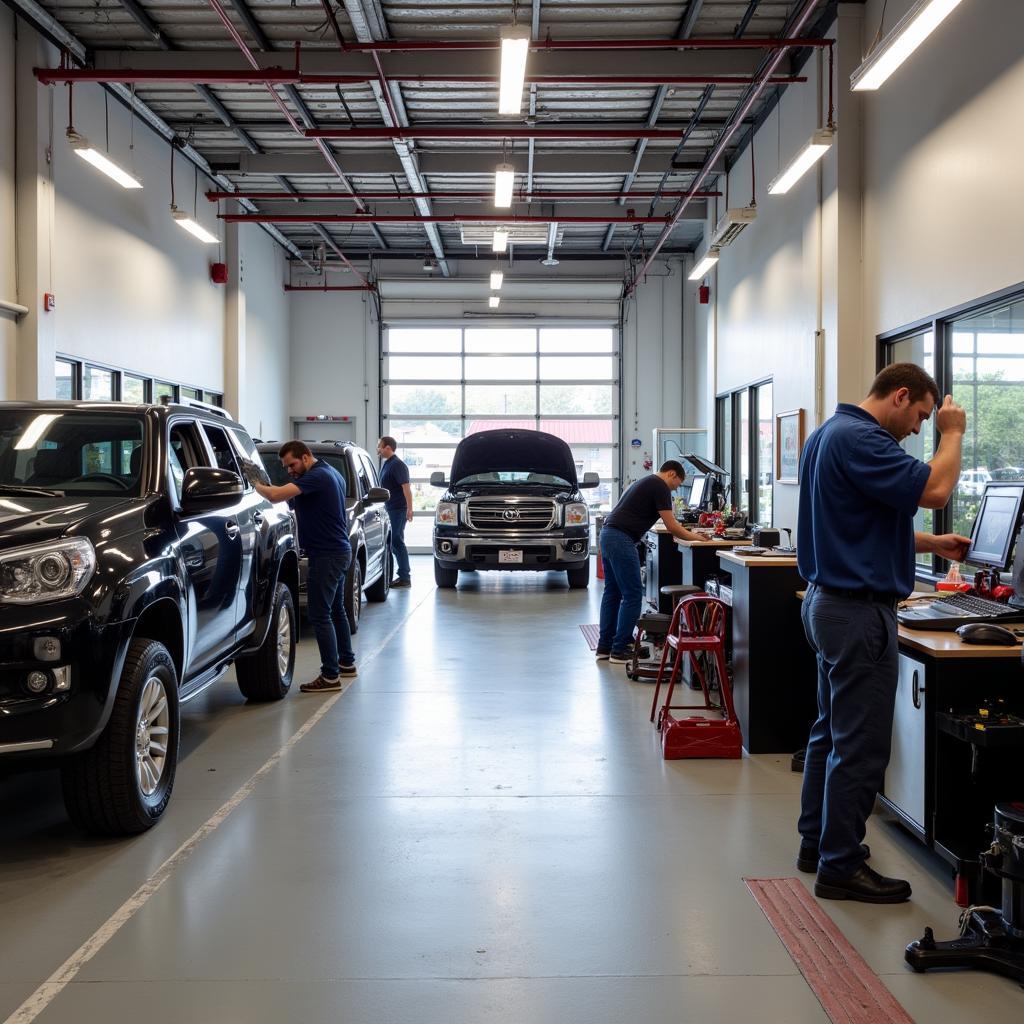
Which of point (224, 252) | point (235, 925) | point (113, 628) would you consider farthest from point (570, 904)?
point (224, 252)

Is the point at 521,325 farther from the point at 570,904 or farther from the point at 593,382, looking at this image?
the point at 570,904

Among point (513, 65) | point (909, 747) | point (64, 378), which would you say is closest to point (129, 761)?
point (909, 747)

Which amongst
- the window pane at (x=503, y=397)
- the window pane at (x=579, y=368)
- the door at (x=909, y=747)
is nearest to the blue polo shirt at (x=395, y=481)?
the window pane at (x=503, y=397)

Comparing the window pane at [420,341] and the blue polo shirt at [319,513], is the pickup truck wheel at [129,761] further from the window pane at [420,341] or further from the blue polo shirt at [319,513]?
the window pane at [420,341]

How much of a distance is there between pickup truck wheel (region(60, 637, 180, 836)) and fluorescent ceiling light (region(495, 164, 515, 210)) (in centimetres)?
749

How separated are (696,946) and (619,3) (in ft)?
28.6

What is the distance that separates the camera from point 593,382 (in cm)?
2005

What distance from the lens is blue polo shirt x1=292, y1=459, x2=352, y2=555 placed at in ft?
22.3

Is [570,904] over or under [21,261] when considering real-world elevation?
under

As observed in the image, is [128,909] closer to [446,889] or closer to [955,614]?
[446,889]

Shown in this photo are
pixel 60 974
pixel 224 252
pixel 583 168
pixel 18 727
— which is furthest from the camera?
pixel 224 252

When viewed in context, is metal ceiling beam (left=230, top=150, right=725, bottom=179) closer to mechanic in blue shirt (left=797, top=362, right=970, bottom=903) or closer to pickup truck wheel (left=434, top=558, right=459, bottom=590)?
pickup truck wheel (left=434, top=558, right=459, bottom=590)

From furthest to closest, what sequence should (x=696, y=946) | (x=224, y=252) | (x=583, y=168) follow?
(x=224, y=252), (x=583, y=168), (x=696, y=946)

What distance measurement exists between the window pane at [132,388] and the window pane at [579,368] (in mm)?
9095
